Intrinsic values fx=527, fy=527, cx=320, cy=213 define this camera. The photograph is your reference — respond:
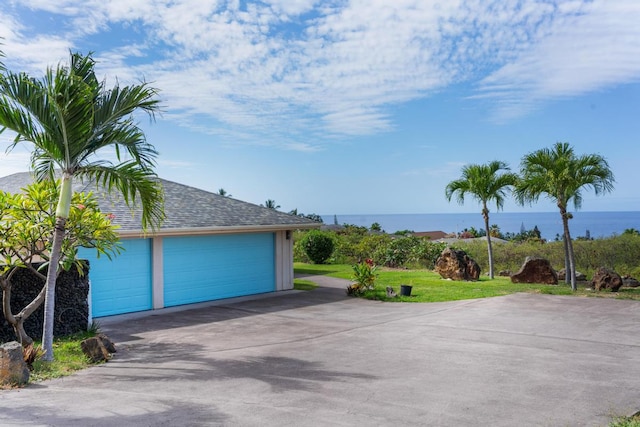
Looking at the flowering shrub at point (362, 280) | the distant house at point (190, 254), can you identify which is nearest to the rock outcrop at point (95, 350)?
the distant house at point (190, 254)

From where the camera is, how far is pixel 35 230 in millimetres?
9672

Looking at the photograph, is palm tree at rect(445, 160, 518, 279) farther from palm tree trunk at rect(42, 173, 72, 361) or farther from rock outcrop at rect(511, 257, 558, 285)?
palm tree trunk at rect(42, 173, 72, 361)

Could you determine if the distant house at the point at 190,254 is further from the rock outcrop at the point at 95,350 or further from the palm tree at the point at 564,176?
the palm tree at the point at 564,176

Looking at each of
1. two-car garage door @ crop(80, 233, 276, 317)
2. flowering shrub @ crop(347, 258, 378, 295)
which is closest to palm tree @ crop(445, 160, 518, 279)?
flowering shrub @ crop(347, 258, 378, 295)

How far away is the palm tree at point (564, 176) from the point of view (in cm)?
1709

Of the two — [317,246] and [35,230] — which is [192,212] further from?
[317,246]

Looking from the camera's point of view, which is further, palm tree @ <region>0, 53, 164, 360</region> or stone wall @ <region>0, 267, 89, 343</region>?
stone wall @ <region>0, 267, 89, 343</region>

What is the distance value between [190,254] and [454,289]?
876cm

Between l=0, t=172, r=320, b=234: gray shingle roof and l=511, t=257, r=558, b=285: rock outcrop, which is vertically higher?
l=0, t=172, r=320, b=234: gray shingle roof

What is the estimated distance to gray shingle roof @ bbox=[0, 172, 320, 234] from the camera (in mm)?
14531

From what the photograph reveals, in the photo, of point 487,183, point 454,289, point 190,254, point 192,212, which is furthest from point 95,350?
point 487,183

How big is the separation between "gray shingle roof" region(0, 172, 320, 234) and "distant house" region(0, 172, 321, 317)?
0.03 m

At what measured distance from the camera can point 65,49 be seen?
902 cm

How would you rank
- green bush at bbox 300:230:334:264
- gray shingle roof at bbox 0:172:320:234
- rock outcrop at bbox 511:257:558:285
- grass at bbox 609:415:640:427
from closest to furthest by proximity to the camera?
grass at bbox 609:415:640:427
gray shingle roof at bbox 0:172:320:234
rock outcrop at bbox 511:257:558:285
green bush at bbox 300:230:334:264
